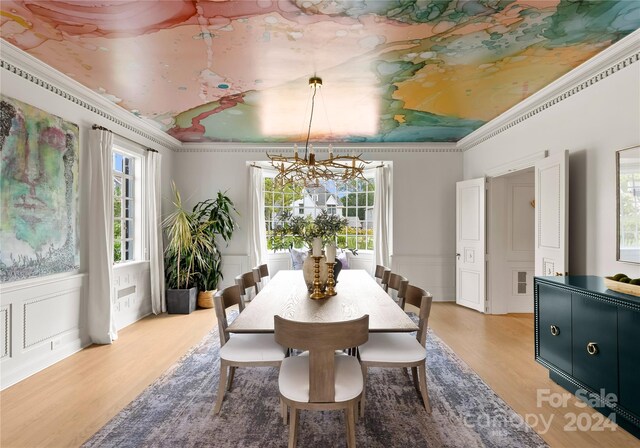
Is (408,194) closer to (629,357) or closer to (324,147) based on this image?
(324,147)

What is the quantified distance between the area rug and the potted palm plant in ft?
7.67

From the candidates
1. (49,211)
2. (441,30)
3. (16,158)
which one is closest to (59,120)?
(16,158)

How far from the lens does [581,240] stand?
3381 millimetres

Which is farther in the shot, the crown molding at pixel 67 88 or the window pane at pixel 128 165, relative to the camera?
the window pane at pixel 128 165

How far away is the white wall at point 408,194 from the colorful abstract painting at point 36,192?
2450 millimetres

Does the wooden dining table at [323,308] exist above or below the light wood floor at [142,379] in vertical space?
above

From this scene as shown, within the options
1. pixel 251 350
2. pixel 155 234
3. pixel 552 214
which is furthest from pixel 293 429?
pixel 155 234

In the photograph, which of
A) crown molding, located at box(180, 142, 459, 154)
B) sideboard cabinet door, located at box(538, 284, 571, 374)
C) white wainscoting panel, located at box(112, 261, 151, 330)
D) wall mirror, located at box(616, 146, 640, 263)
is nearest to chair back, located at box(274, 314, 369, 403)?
sideboard cabinet door, located at box(538, 284, 571, 374)

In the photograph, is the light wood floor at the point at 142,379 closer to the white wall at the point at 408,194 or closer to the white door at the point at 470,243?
the white door at the point at 470,243

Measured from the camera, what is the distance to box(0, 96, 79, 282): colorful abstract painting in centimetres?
289

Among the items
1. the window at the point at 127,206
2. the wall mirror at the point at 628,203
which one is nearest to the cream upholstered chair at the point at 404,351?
the wall mirror at the point at 628,203

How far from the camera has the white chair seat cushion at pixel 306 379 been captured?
75.9 inches

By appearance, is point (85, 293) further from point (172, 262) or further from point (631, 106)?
point (631, 106)

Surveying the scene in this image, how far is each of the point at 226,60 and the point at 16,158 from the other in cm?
194
